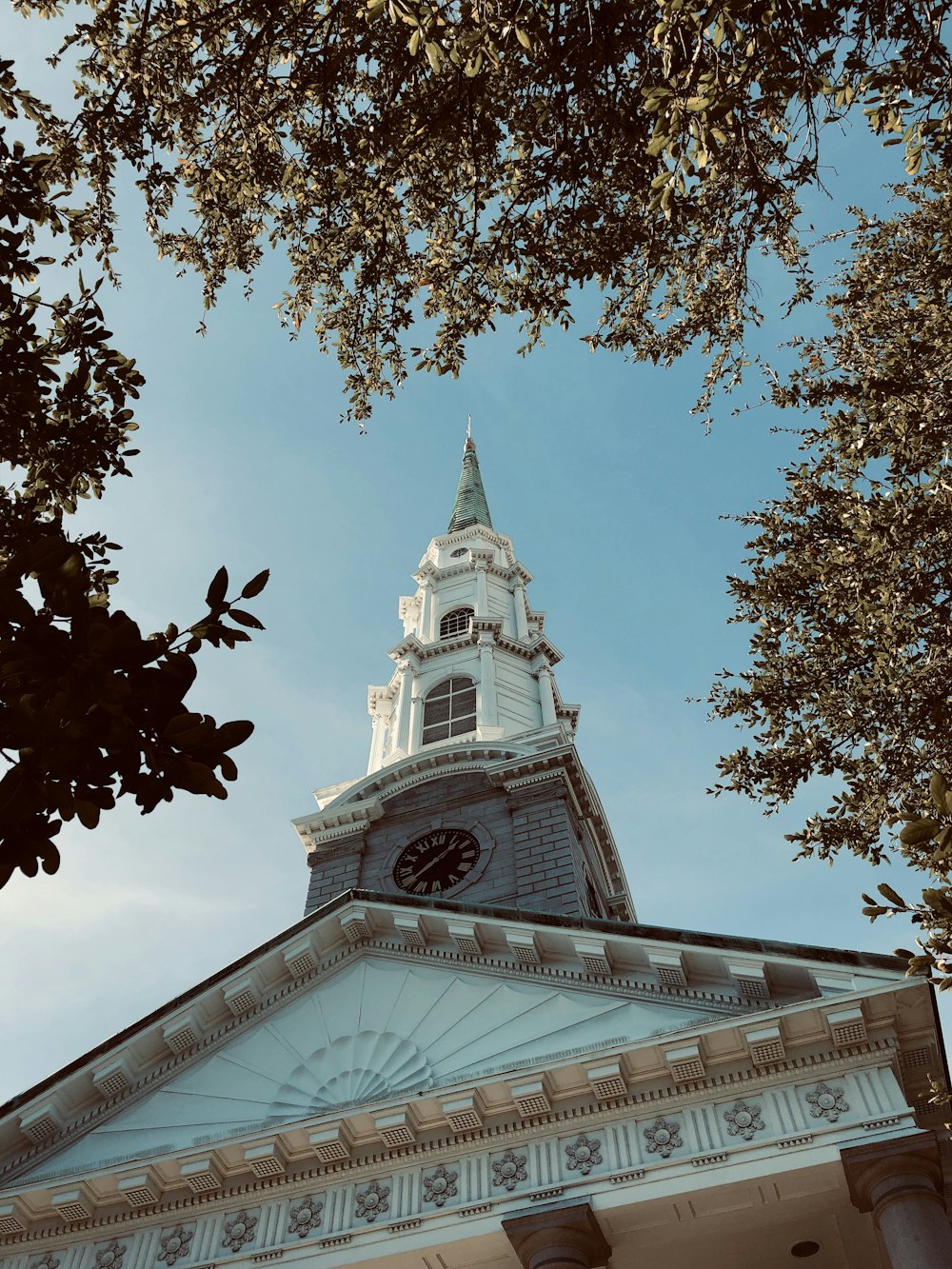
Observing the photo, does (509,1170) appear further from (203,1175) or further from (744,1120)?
(203,1175)

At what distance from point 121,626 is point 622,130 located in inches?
301

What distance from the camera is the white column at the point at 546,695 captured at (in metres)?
32.0

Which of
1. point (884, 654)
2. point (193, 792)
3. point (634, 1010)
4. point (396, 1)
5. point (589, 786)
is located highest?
point (589, 786)

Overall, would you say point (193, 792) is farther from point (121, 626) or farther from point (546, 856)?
point (546, 856)

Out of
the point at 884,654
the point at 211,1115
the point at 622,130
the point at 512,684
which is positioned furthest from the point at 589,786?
the point at 622,130

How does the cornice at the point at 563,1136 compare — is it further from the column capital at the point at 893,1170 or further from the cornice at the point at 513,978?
the column capital at the point at 893,1170

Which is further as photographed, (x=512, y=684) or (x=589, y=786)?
(x=512, y=684)

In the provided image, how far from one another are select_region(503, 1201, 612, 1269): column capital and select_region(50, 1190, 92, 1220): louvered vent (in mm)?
6176

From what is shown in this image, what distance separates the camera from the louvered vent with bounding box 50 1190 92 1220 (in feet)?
48.0

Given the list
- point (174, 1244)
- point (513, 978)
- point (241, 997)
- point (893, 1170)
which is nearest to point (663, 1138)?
point (893, 1170)

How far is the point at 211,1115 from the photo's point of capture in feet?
52.5

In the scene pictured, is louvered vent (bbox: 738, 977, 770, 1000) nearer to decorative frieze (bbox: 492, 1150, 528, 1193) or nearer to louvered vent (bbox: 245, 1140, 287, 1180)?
decorative frieze (bbox: 492, 1150, 528, 1193)

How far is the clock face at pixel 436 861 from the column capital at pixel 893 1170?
13092 mm

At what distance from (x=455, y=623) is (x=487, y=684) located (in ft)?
17.5
